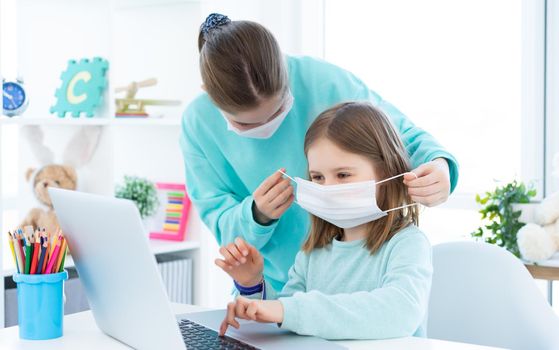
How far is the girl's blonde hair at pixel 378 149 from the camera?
1.43 meters

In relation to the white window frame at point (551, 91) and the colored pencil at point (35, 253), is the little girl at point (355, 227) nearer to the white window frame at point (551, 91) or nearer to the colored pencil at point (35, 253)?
the colored pencil at point (35, 253)

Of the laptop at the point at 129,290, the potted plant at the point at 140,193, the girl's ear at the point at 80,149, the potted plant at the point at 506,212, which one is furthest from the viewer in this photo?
the potted plant at the point at 140,193

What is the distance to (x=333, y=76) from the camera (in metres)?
1.72

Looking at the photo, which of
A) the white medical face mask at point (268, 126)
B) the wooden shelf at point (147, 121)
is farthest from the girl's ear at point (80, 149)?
the white medical face mask at point (268, 126)

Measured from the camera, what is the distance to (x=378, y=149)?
145cm

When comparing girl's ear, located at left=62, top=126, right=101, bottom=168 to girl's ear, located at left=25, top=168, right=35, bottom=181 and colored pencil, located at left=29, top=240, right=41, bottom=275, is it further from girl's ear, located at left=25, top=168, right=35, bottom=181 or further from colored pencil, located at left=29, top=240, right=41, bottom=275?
colored pencil, located at left=29, top=240, right=41, bottom=275

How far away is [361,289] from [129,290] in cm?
49

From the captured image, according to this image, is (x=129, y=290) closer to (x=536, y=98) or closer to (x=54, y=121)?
(x=54, y=121)

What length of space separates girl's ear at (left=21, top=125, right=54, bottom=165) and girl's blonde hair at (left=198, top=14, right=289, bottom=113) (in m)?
1.29

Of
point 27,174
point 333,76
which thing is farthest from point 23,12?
point 333,76

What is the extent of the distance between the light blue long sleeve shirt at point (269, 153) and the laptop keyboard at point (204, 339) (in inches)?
17.0

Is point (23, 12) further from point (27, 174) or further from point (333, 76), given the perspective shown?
point (333, 76)

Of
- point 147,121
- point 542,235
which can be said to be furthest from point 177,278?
point 542,235

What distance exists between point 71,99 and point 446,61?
142 centimetres
